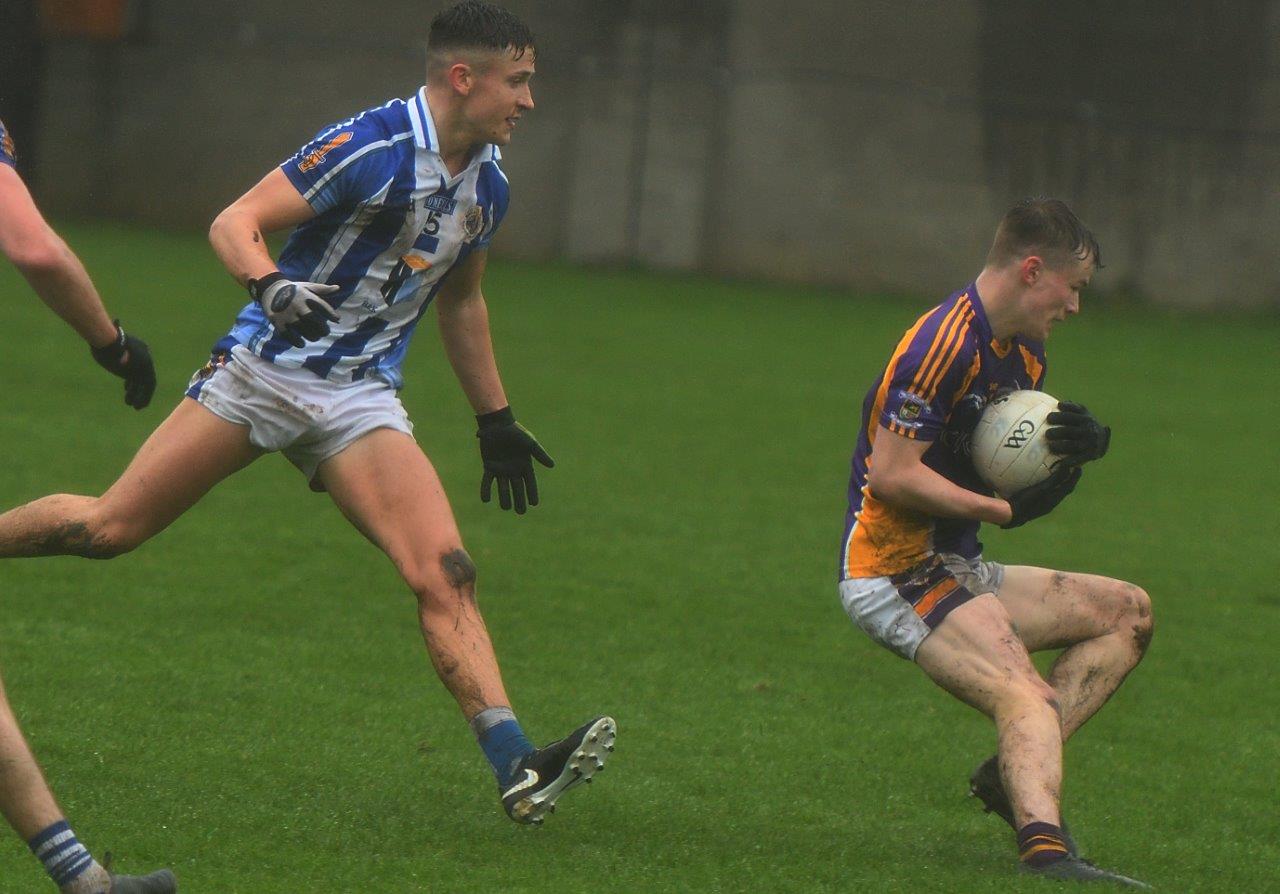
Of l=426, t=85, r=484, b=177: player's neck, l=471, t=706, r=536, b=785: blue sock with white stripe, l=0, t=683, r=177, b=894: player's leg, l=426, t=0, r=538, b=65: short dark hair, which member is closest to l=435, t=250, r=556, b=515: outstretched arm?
l=426, t=85, r=484, b=177: player's neck

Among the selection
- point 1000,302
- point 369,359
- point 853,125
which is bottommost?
point 853,125

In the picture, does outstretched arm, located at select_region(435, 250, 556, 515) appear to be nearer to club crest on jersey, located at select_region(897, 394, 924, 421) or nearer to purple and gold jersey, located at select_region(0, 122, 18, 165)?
club crest on jersey, located at select_region(897, 394, 924, 421)

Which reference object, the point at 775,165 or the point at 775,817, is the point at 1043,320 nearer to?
the point at 775,817

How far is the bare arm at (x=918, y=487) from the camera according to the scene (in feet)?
16.5

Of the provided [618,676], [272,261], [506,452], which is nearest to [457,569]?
[506,452]

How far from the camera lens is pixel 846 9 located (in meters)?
21.8

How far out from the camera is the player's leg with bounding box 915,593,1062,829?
4.82m

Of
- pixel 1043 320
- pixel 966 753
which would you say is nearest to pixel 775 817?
pixel 966 753


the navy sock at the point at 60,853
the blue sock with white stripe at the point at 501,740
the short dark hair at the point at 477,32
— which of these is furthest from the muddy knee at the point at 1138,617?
the navy sock at the point at 60,853

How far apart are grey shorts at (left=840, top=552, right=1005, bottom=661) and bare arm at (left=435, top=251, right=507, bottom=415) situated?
4.29 feet

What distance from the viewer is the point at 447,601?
16.8ft

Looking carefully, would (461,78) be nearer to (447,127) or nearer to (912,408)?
(447,127)

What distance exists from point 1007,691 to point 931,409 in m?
0.77

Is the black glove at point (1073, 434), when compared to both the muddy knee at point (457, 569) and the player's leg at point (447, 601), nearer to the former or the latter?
the player's leg at point (447, 601)
